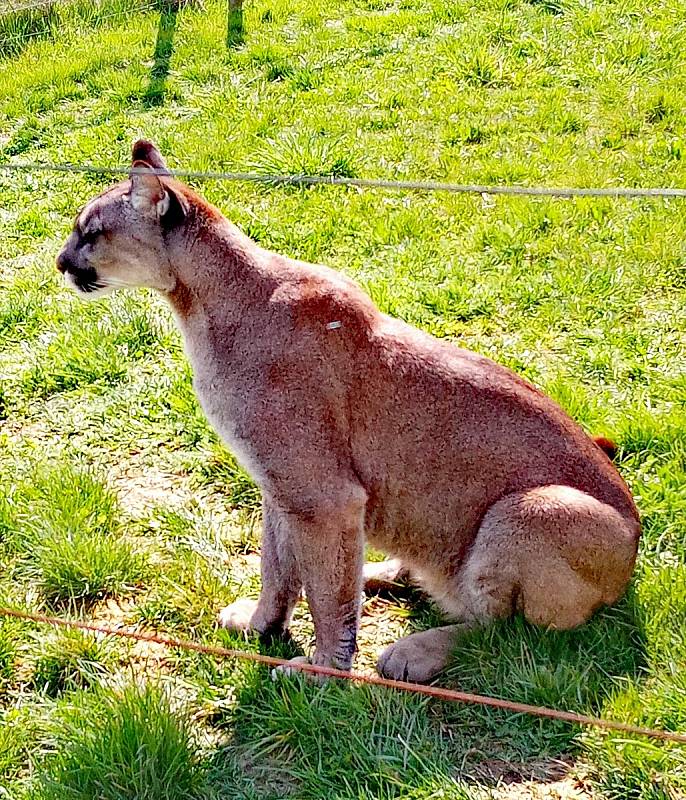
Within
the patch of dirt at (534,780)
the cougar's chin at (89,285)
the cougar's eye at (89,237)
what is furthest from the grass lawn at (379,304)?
the cougar's eye at (89,237)

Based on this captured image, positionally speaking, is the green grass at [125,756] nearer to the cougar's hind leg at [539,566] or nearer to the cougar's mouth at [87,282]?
the cougar's hind leg at [539,566]

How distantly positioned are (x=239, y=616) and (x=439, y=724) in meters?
1.00

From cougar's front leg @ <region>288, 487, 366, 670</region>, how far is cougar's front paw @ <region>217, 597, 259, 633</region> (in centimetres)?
39

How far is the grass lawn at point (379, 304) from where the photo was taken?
3504mm

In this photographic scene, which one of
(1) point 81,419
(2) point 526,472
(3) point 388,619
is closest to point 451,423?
(2) point 526,472

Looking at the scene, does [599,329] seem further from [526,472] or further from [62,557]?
[62,557]

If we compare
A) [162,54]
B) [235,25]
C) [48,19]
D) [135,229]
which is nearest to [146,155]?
[135,229]

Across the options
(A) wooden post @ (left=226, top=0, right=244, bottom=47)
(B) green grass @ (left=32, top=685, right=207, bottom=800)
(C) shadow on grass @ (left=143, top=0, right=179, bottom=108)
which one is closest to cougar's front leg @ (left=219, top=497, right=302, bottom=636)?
(B) green grass @ (left=32, top=685, right=207, bottom=800)

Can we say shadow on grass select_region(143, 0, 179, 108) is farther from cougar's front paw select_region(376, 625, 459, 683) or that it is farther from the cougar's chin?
cougar's front paw select_region(376, 625, 459, 683)

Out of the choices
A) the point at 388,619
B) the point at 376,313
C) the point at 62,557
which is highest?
the point at 376,313

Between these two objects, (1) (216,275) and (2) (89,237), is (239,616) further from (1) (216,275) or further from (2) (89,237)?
(2) (89,237)

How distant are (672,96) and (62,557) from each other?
6.28 m

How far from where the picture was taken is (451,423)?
12.4 ft

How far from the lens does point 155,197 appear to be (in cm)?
380
